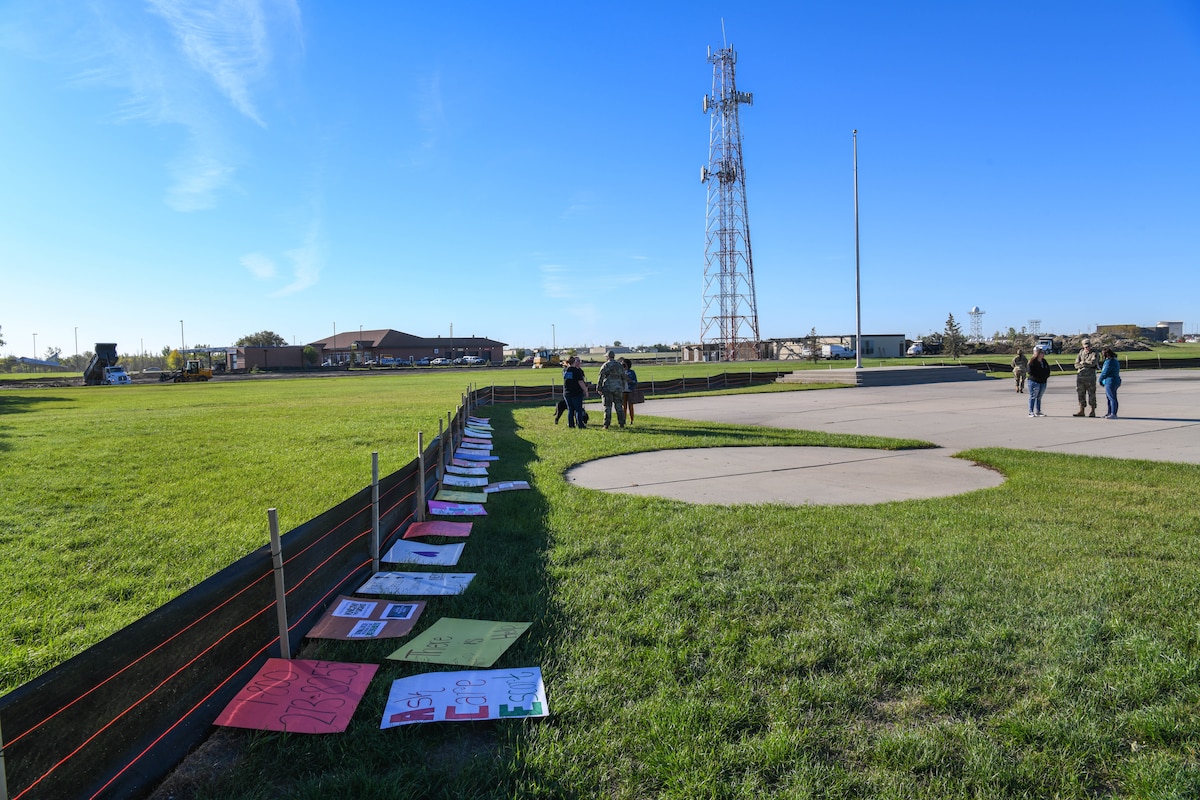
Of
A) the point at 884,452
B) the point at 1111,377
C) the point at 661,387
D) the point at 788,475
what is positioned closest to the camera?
the point at 788,475

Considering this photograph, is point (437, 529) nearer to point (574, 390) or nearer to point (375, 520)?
point (375, 520)

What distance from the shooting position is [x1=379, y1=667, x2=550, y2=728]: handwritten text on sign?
3346 mm

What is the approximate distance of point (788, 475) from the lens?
9.66m

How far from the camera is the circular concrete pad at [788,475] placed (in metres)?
8.31

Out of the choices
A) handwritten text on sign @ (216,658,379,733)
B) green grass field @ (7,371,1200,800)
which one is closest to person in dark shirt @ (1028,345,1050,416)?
green grass field @ (7,371,1200,800)

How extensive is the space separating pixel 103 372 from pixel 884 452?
6605cm

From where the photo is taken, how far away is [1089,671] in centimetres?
366

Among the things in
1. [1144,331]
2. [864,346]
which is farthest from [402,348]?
[1144,331]

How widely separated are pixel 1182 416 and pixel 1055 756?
17533 millimetres

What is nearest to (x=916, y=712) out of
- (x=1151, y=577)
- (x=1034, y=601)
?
(x=1034, y=601)

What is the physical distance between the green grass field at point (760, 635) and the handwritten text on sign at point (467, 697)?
0.07 meters

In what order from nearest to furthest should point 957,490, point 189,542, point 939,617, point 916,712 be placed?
point 916,712, point 939,617, point 189,542, point 957,490

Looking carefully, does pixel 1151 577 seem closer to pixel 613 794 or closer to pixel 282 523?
pixel 613 794

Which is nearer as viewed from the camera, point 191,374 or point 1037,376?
point 1037,376
